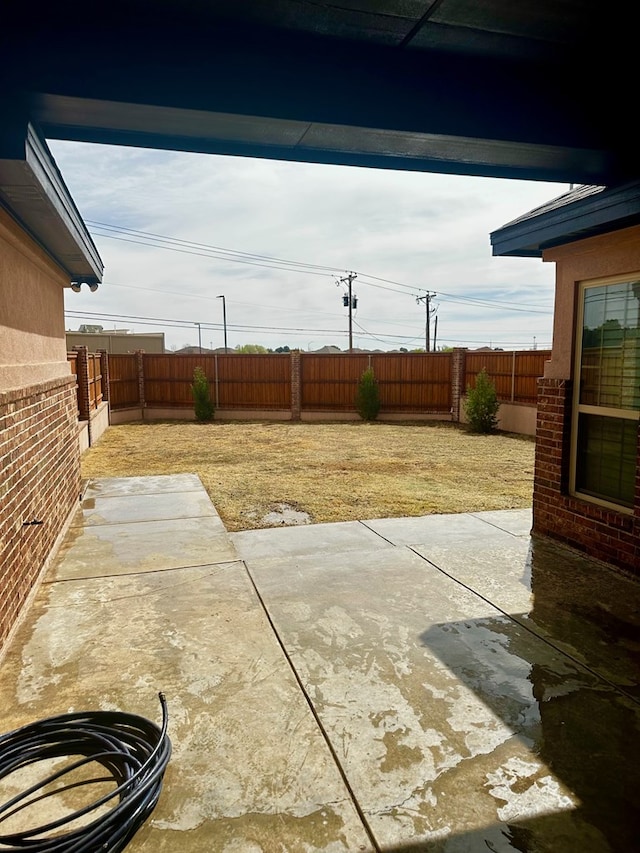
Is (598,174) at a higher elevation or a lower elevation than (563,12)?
lower

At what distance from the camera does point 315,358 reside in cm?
1769

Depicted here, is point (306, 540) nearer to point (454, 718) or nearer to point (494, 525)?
point (494, 525)

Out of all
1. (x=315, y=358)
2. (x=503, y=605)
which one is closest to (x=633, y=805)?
(x=503, y=605)

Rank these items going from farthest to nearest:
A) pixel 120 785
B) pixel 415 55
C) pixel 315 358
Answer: pixel 315 358
pixel 415 55
pixel 120 785

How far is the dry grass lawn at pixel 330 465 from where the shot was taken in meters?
6.92

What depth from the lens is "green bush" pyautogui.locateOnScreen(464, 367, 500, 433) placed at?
14.4m

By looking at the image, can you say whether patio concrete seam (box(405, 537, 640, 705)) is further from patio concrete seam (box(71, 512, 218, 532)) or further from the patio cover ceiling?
the patio cover ceiling

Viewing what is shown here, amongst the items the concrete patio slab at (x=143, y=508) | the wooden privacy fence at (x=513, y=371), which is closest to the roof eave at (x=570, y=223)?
the concrete patio slab at (x=143, y=508)

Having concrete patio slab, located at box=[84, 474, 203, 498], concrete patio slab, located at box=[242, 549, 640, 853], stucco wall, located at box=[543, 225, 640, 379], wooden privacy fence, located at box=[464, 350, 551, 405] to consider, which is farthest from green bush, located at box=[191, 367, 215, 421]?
concrete patio slab, located at box=[242, 549, 640, 853]

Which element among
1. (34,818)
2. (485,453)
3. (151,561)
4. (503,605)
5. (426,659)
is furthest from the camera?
(485,453)

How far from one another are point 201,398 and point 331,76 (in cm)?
1467

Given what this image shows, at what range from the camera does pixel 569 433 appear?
16.7 feet

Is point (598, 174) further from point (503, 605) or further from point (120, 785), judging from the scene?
point (120, 785)

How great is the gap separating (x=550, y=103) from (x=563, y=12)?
2.08ft
